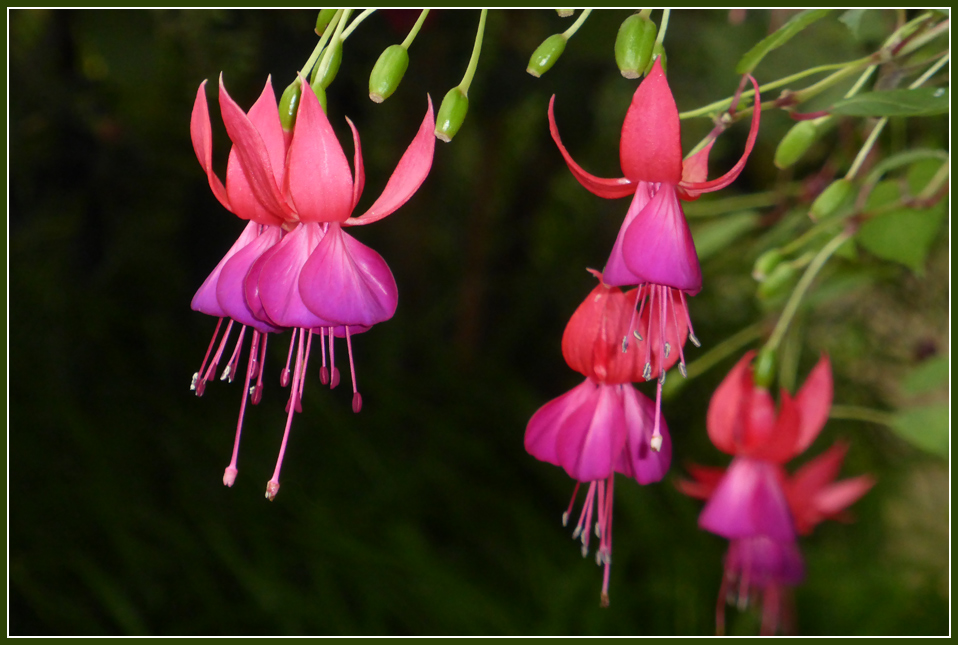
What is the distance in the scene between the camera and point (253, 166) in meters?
0.30

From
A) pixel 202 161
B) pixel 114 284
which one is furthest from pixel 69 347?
pixel 202 161

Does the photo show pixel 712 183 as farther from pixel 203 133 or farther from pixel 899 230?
pixel 899 230

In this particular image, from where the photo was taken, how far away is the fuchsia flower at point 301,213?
12.1 inches

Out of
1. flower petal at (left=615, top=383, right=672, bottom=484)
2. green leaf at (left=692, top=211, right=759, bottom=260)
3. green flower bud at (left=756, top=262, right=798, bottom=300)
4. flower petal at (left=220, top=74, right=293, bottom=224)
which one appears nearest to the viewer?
flower petal at (left=220, top=74, right=293, bottom=224)

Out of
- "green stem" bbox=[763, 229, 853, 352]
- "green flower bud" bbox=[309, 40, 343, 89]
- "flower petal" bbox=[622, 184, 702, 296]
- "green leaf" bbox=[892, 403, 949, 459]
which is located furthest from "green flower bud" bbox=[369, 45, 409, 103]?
"green leaf" bbox=[892, 403, 949, 459]

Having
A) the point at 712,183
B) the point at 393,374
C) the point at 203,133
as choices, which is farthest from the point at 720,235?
the point at 393,374

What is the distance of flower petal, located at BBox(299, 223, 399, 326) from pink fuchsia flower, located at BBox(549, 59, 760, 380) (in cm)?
10

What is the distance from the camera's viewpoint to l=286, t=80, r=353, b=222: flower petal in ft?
1.00

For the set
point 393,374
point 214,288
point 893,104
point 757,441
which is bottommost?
point 393,374

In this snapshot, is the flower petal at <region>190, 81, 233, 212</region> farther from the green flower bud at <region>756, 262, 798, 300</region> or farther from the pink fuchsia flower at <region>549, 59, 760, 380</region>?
the green flower bud at <region>756, 262, 798, 300</region>

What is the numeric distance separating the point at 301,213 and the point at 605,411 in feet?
0.58

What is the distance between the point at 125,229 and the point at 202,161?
1.11 meters

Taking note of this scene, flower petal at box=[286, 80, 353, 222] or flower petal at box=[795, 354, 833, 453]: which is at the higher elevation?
flower petal at box=[286, 80, 353, 222]

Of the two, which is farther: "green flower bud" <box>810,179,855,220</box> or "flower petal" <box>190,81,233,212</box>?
"green flower bud" <box>810,179,855,220</box>
